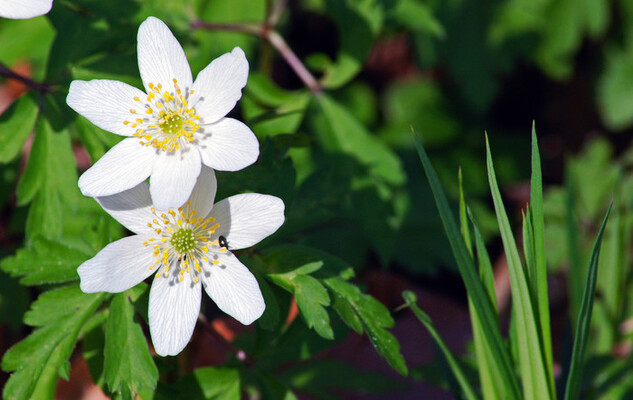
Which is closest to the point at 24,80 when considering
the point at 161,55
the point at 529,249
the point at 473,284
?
the point at 161,55

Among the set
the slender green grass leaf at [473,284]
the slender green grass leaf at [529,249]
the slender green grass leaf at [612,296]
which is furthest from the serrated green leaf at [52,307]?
the slender green grass leaf at [612,296]

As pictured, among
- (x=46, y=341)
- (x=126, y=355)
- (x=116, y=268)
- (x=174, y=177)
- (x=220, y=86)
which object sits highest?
(x=220, y=86)

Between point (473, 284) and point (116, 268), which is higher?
point (473, 284)

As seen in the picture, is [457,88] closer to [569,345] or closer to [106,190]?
[569,345]

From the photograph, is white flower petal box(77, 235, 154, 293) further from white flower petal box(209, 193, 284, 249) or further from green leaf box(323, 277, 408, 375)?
green leaf box(323, 277, 408, 375)

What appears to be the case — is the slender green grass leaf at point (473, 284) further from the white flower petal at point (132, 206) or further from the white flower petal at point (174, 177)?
the white flower petal at point (132, 206)

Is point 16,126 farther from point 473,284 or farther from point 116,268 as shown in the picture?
point 473,284

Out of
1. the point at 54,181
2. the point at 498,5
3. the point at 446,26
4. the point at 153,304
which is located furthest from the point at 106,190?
the point at 498,5

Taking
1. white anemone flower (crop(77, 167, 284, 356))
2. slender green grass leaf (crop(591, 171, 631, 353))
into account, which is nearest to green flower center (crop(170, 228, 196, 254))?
white anemone flower (crop(77, 167, 284, 356))
